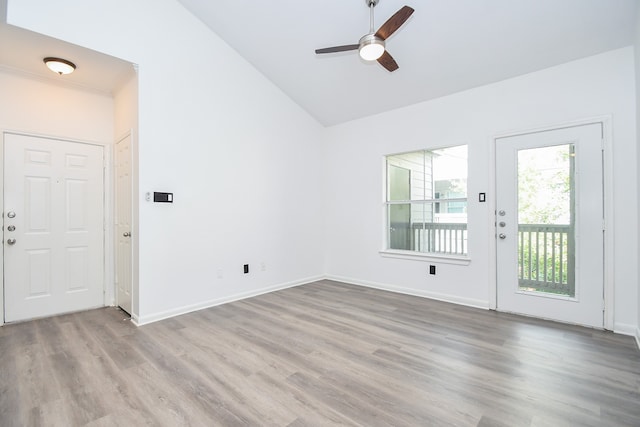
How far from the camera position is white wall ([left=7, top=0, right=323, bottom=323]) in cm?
316

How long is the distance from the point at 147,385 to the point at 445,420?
199cm

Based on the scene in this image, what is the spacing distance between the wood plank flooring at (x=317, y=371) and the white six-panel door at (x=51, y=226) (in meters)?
0.31

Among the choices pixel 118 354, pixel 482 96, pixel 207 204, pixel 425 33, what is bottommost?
pixel 118 354

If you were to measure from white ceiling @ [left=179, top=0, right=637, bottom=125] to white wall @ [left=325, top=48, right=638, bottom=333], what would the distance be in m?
0.21

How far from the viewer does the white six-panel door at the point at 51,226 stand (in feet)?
10.8

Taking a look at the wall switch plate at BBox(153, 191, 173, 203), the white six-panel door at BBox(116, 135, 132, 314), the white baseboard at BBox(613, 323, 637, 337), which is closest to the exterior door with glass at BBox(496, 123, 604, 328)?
the white baseboard at BBox(613, 323, 637, 337)

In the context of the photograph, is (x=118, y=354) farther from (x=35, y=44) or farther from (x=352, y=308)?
(x=35, y=44)

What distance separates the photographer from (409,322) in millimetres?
3240

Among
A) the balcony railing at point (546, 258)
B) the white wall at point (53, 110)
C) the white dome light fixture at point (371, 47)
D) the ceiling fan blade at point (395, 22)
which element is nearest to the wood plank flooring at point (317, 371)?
the balcony railing at point (546, 258)

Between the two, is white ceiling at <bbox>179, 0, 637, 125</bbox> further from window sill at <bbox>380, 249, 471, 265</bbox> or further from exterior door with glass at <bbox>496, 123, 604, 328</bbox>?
window sill at <bbox>380, 249, 471, 265</bbox>

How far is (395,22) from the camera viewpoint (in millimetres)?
2479

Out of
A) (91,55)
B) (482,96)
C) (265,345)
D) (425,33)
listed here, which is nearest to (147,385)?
(265,345)

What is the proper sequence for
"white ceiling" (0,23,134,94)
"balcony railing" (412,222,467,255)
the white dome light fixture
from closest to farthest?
the white dome light fixture
"white ceiling" (0,23,134,94)
"balcony railing" (412,222,467,255)

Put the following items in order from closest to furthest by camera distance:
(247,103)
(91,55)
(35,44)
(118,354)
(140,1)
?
1. (118,354)
2. (35,44)
3. (91,55)
4. (140,1)
5. (247,103)
